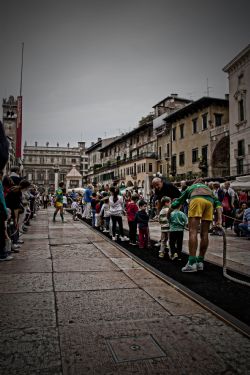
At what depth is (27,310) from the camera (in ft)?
10.4

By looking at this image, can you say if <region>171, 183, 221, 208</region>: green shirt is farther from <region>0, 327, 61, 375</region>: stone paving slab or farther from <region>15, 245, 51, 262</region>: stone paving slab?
<region>0, 327, 61, 375</region>: stone paving slab

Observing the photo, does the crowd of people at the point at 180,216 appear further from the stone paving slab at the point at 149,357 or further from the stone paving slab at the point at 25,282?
the stone paving slab at the point at 149,357

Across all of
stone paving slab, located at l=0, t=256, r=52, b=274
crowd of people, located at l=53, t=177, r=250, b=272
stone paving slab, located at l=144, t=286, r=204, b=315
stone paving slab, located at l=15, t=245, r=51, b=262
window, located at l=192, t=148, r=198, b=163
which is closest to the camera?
stone paving slab, located at l=144, t=286, r=204, b=315

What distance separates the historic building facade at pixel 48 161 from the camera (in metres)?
118

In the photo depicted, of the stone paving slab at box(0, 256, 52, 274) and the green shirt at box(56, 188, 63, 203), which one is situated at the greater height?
the green shirt at box(56, 188, 63, 203)

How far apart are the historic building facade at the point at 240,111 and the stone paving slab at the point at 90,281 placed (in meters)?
21.2

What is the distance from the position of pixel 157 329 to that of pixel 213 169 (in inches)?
1161

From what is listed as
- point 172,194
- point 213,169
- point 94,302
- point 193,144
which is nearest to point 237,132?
point 213,169

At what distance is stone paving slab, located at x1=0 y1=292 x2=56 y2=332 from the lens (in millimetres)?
2834

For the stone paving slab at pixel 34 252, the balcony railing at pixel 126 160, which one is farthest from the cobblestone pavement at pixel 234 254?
the balcony railing at pixel 126 160

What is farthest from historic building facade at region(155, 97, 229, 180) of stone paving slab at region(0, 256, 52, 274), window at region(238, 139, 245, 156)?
stone paving slab at region(0, 256, 52, 274)

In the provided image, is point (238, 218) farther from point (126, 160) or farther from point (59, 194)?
point (126, 160)

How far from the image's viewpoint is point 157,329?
9.05 feet

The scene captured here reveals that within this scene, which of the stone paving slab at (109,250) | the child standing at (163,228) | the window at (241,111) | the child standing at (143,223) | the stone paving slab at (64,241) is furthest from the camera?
the window at (241,111)
